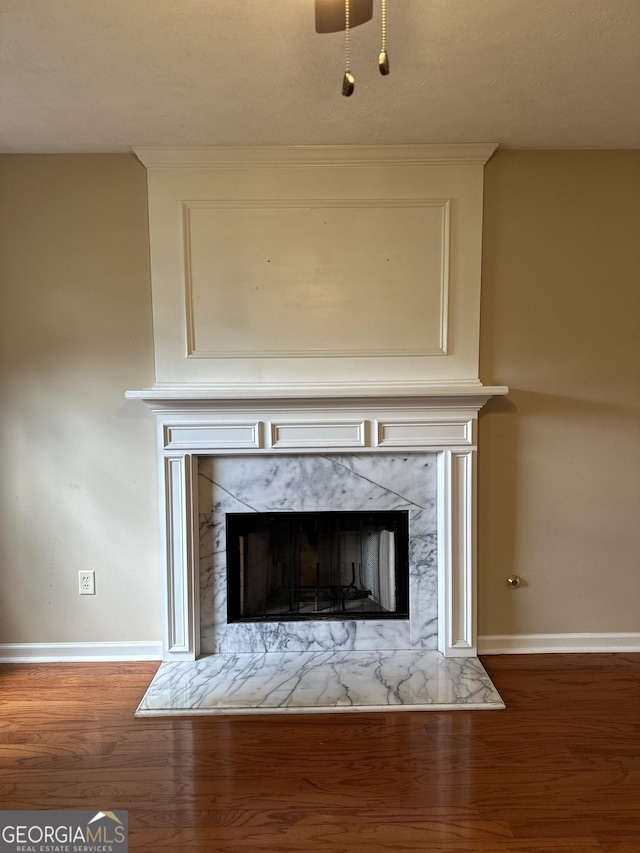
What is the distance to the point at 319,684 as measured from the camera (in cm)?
220

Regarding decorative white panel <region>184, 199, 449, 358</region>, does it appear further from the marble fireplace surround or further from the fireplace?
the marble fireplace surround

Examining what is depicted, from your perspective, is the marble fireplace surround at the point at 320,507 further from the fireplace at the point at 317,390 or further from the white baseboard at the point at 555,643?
the white baseboard at the point at 555,643


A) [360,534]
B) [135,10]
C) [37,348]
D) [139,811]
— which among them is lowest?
[139,811]

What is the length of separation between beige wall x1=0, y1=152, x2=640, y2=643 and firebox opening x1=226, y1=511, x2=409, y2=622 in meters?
0.39

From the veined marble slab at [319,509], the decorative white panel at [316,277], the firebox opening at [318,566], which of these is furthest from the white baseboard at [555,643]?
the decorative white panel at [316,277]

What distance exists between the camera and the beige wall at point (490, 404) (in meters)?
2.31

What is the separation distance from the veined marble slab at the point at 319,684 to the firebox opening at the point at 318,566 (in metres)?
0.19

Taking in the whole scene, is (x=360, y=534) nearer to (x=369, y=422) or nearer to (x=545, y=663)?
(x=369, y=422)

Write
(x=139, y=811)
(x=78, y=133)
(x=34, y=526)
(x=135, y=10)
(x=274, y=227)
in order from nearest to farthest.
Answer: (x=135, y=10)
(x=139, y=811)
(x=78, y=133)
(x=274, y=227)
(x=34, y=526)

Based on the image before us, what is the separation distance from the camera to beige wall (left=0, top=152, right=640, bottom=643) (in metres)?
2.31

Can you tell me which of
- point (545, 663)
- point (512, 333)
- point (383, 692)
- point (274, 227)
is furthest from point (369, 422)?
point (545, 663)

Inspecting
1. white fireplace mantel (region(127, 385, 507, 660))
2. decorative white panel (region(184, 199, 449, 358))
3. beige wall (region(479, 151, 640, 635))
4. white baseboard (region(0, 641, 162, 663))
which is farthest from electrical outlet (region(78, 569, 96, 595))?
beige wall (region(479, 151, 640, 635))

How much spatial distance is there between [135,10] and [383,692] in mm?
2440

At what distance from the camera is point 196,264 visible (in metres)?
2.29
